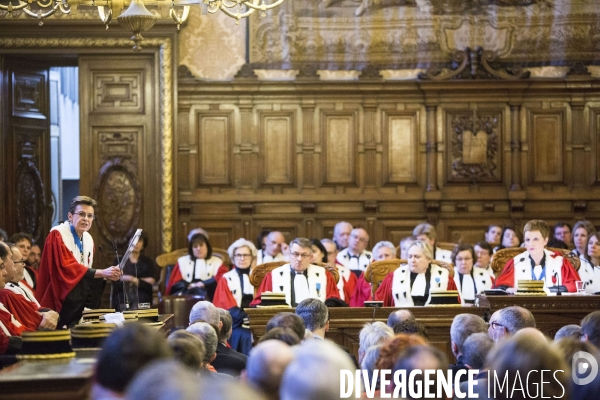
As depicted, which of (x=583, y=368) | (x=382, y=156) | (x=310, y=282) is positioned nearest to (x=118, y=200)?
(x=382, y=156)

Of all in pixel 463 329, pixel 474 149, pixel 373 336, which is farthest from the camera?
pixel 474 149

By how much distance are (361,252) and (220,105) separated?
9.76 feet

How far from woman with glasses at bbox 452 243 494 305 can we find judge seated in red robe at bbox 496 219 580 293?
0.67m

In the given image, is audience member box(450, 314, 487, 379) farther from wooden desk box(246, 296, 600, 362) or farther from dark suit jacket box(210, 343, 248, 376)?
wooden desk box(246, 296, 600, 362)

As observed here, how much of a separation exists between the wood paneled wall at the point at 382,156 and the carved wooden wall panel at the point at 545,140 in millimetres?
14

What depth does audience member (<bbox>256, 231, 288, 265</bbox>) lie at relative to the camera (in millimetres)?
12344

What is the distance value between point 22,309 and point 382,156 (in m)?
7.30

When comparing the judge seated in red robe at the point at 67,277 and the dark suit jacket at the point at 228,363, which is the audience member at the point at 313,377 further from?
the judge seated in red robe at the point at 67,277

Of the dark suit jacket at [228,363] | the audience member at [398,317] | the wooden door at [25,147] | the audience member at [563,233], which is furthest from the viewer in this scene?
the wooden door at [25,147]

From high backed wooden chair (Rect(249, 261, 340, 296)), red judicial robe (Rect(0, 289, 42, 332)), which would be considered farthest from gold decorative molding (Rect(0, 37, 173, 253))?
red judicial robe (Rect(0, 289, 42, 332))

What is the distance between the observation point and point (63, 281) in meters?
8.28

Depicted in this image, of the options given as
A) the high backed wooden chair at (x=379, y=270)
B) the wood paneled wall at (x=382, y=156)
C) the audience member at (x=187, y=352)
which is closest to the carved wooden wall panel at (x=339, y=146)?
the wood paneled wall at (x=382, y=156)

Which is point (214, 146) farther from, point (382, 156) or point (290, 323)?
point (290, 323)

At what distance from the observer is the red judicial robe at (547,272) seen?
10055 mm
